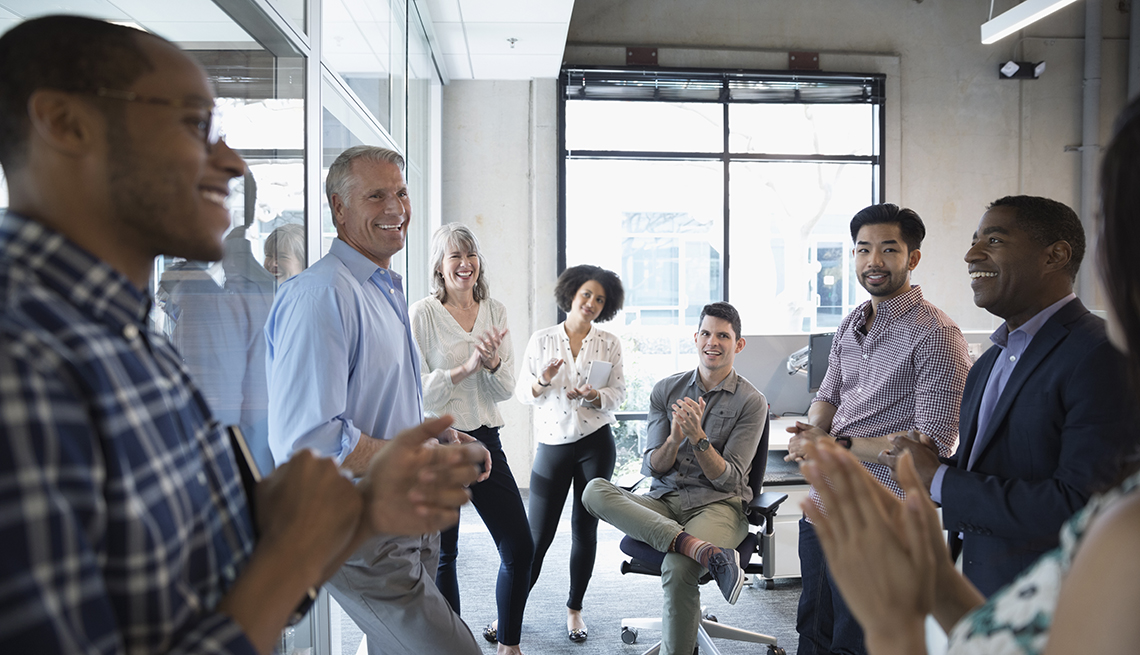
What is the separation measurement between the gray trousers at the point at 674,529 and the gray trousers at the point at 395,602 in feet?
3.79

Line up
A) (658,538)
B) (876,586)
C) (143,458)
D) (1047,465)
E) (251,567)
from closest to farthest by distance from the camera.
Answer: (143,458) < (251,567) < (876,586) < (1047,465) < (658,538)

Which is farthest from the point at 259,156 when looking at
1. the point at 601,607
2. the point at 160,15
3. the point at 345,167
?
the point at 601,607

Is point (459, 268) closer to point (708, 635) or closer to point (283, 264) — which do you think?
point (283, 264)

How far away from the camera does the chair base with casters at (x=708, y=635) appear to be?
9.71 feet

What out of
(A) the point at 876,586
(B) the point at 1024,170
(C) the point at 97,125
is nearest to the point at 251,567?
(C) the point at 97,125

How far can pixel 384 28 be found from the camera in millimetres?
3430

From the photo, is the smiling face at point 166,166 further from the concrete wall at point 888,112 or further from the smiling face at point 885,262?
the concrete wall at point 888,112

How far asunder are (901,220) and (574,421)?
5.47 ft

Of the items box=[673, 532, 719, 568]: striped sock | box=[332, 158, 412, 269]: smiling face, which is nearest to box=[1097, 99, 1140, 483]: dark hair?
box=[332, 158, 412, 269]: smiling face

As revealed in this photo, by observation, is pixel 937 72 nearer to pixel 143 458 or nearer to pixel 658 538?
pixel 658 538

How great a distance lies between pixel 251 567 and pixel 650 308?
5.47m

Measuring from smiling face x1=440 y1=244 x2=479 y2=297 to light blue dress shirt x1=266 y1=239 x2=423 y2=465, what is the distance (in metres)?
1.18

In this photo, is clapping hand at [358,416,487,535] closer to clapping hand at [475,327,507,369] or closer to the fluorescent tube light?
clapping hand at [475,327,507,369]

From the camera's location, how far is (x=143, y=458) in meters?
0.65
